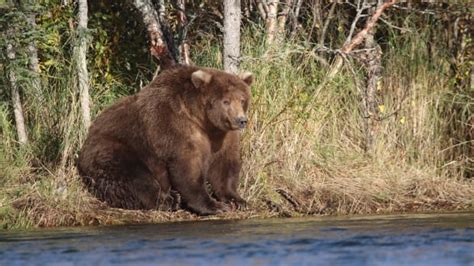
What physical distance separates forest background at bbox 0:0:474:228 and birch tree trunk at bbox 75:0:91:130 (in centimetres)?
1

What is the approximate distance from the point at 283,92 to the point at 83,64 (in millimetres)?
2148

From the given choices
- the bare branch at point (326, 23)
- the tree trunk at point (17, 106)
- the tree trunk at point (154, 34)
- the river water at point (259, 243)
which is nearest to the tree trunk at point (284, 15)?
the bare branch at point (326, 23)

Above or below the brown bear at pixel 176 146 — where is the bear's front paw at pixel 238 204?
below

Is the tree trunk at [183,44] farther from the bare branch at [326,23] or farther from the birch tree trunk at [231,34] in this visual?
the bare branch at [326,23]

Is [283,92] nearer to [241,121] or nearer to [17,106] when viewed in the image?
[241,121]

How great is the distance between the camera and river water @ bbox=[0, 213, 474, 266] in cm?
801

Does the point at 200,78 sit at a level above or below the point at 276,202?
above

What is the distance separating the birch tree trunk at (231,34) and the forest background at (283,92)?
0.01 m

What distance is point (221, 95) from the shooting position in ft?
37.3

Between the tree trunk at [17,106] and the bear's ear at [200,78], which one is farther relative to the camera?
the tree trunk at [17,106]

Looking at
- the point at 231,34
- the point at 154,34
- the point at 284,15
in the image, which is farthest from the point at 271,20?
the point at 154,34

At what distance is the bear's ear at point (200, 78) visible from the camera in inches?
444

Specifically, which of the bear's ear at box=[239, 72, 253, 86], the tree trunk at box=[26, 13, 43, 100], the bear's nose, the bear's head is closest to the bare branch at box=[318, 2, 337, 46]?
the bear's ear at box=[239, 72, 253, 86]

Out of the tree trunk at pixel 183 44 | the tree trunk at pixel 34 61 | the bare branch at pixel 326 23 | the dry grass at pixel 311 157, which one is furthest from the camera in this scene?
the bare branch at pixel 326 23
